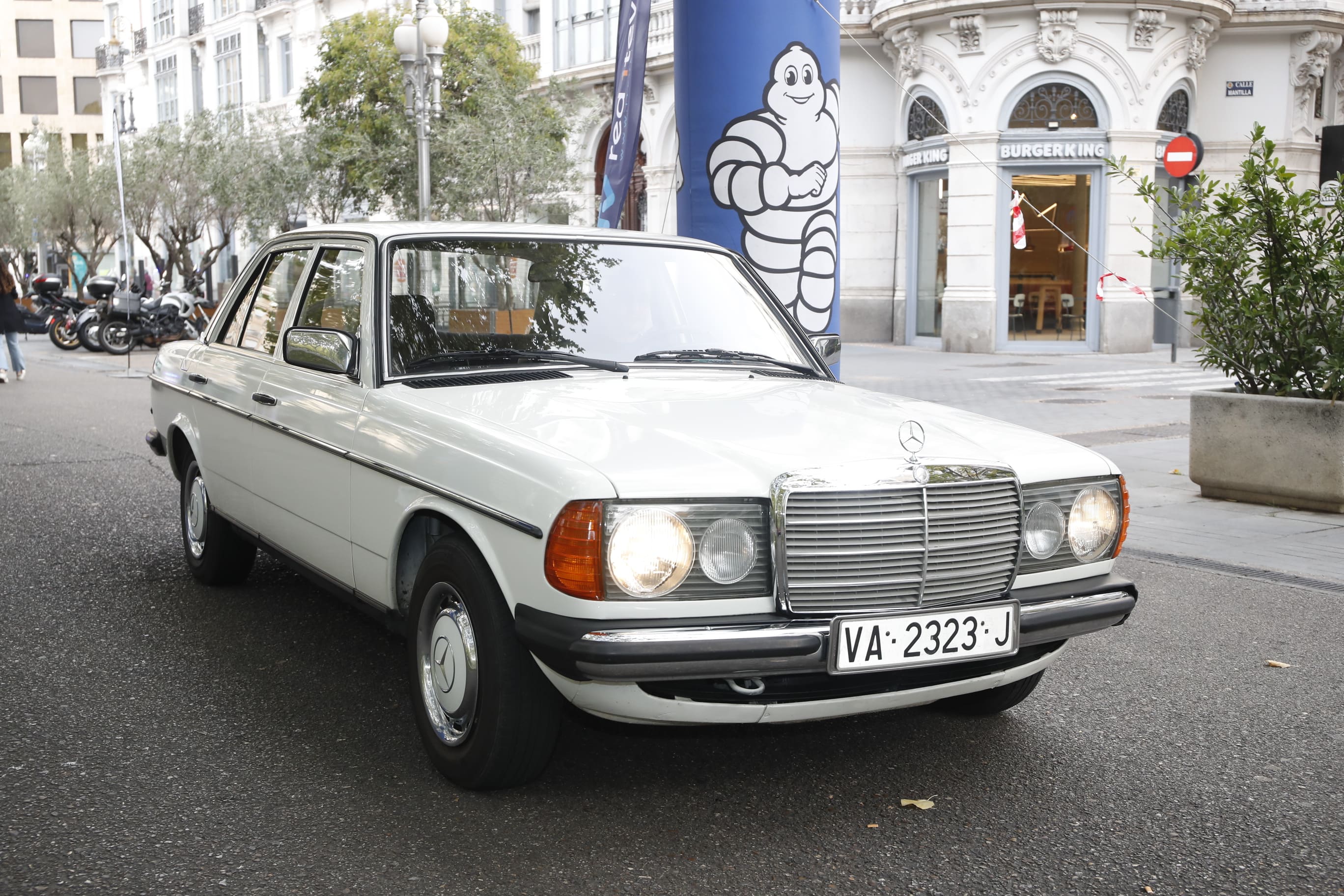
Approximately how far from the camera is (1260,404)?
26.8 ft

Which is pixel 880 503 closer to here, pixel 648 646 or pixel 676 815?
pixel 648 646

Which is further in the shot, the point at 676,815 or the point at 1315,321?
the point at 1315,321

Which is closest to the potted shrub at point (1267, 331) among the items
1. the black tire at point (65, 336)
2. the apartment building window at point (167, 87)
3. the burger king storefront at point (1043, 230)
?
the burger king storefront at point (1043, 230)

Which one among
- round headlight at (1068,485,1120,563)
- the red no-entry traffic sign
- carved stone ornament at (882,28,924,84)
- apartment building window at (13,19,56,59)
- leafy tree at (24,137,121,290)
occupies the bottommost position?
round headlight at (1068,485,1120,563)

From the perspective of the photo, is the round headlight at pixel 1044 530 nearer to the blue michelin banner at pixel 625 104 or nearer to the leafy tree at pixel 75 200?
the blue michelin banner at pixel 625 104

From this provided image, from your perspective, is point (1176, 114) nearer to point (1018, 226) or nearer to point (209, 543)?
point (1018, 226)

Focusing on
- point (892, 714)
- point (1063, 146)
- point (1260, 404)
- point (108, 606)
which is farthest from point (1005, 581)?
point (1063, 146)

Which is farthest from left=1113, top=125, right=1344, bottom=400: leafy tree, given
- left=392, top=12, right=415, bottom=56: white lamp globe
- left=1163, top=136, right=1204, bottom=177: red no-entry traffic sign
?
left=1163, top=136, right=1204, bottom=177: red no-entry traffic sign

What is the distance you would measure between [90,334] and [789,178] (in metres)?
20.1

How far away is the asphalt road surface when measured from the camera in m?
3.13

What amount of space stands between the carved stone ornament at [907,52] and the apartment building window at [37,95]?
68.6m

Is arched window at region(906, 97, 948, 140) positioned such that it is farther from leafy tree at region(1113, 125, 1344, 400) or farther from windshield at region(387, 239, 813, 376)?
windshield at region(387, 239, 813, 376)

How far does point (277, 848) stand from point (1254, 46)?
2692 centimetres

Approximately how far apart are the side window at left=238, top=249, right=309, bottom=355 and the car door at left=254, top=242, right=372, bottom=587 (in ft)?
0.46
